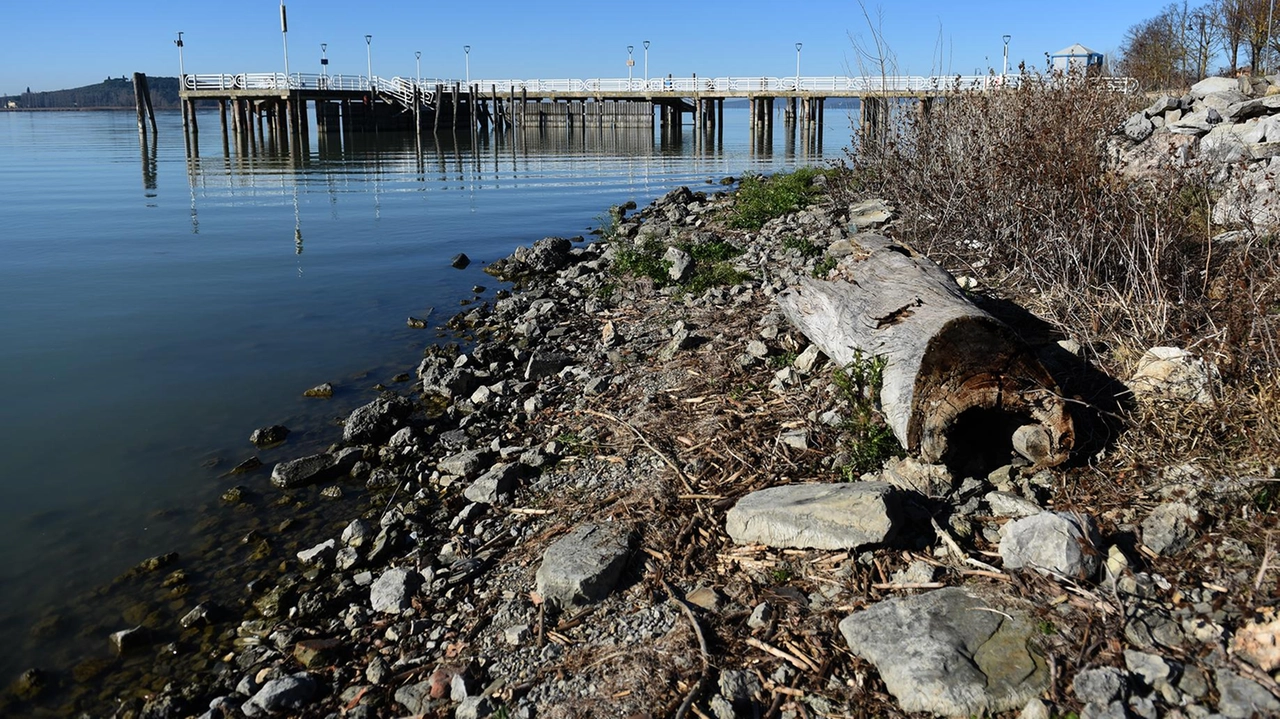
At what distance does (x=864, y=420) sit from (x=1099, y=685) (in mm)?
2076

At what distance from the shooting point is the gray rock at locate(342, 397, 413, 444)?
6.85 metres

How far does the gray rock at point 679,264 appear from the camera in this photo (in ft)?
33.2

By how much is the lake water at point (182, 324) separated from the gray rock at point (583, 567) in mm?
2445

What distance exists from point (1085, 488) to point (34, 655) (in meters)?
5.17

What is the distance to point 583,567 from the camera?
3.99 m

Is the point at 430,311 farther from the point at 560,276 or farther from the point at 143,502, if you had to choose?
the point at 143,502

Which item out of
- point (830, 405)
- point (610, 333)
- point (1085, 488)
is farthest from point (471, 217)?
point (1085, 488)

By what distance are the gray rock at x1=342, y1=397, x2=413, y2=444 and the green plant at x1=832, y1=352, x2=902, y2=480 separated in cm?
362

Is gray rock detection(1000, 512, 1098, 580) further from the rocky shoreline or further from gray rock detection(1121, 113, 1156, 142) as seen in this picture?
gray rock detection(1121, 113, 1156, 142)

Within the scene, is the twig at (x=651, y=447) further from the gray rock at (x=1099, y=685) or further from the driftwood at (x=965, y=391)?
the gray rock at (x=1099, y=685)

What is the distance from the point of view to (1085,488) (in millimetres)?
4059

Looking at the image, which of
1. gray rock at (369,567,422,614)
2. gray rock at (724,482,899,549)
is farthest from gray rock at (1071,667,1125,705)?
gray rock at (369,567,422,614)

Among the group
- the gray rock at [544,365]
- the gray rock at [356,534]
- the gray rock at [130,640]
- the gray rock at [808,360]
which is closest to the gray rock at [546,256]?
the gray rock at [544,365]

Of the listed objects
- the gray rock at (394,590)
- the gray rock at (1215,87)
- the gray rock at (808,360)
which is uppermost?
the gray rock at (1215,87)
